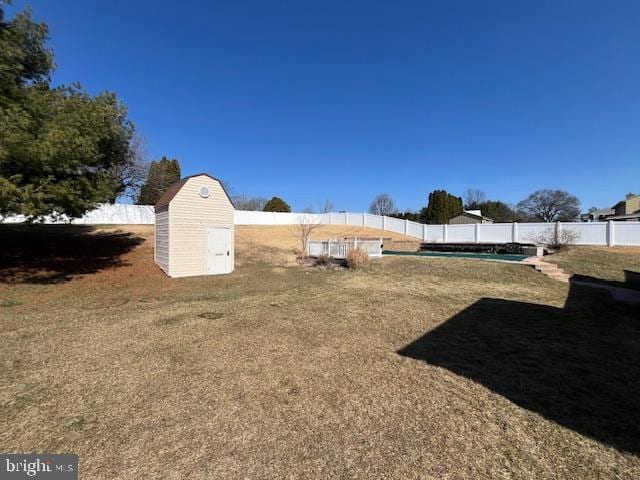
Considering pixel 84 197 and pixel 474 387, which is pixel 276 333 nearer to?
pixel 474 387

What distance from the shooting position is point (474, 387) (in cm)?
385

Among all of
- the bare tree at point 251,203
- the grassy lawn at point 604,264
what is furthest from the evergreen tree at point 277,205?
the grassy lawn at point 604,264

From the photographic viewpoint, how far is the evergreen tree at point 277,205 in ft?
173

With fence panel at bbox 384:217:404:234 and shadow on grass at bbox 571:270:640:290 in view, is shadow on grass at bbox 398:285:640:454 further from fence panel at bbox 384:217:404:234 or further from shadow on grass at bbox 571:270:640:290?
fence panel at bbox 384:217:404:234

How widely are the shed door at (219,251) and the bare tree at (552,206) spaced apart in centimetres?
6163

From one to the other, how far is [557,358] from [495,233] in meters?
20.6

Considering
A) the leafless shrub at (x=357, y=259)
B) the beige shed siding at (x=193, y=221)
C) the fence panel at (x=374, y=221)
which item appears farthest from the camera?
the fence panel at (x=374, y=221)

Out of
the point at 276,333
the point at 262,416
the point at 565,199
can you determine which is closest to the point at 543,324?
the point at 276,333

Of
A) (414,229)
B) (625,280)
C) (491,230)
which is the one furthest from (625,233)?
(414,229)

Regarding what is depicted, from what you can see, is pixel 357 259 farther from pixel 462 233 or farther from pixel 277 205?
pixel 277 205

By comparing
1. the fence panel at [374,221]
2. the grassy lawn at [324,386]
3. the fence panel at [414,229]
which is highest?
the fence panel at [374,221]

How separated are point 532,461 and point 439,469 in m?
0.79

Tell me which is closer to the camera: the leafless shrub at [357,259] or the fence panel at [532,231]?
the leafless shrub at [357,259]

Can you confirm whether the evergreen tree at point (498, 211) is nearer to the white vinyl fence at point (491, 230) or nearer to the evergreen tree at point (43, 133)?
the white vinyl fence at point (491, 230)
